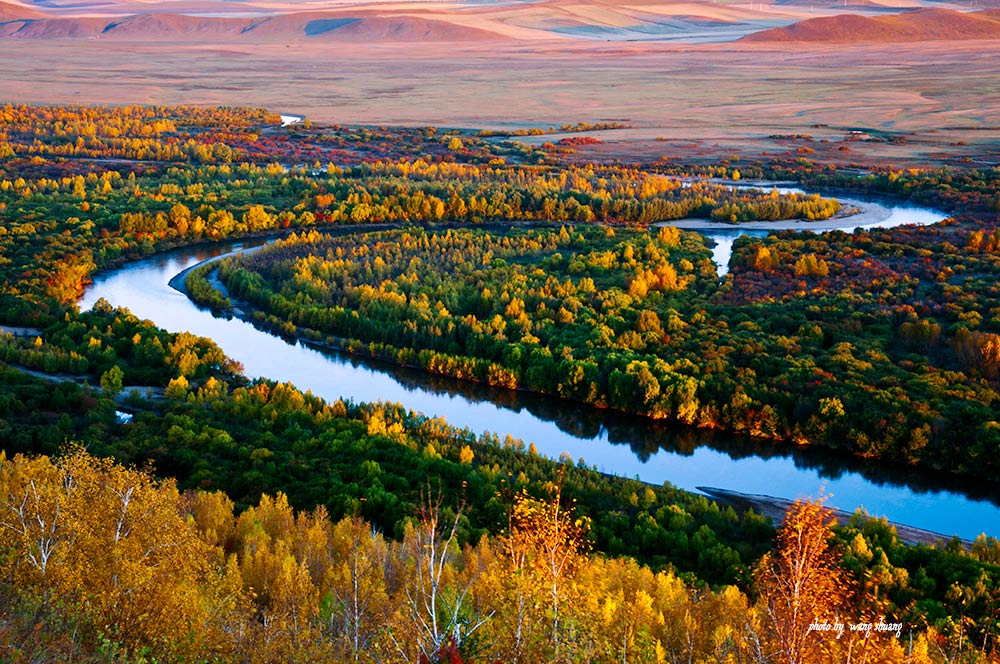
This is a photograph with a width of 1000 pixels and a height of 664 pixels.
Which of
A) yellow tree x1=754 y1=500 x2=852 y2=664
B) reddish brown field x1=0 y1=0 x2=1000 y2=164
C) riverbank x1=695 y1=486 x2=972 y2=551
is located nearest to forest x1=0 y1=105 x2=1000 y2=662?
yellow tree x1=754 y1=500 x2=852 y2=664

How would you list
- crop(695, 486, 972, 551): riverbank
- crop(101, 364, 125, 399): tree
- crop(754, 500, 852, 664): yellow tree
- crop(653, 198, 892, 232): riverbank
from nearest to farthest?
crop(754, 500, 852, 664): yellow tree → crop(695, 486, 972, 551): riverbank → crop(101, 364, 125, 399): tree → crop(653, 198, 892, 232): riverbank

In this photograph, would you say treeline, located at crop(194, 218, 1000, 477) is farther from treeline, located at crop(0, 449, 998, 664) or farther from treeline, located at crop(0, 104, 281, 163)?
treeline, located at crop(0, 104, 281, 163)

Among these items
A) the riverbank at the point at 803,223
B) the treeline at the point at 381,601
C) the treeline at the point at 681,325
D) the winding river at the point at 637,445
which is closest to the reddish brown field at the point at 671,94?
the riverbank at the point at 803,223

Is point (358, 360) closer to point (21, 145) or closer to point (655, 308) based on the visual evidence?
point (655, 308)

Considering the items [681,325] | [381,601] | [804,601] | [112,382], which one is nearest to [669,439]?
[681,325]

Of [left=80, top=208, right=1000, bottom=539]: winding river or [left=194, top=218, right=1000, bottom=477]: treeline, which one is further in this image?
[left=194, top=218, right=1000, bottom=477]: treeline

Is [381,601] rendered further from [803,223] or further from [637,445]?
[803,223]

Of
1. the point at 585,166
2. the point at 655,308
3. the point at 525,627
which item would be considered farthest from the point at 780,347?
the point at 585,166
